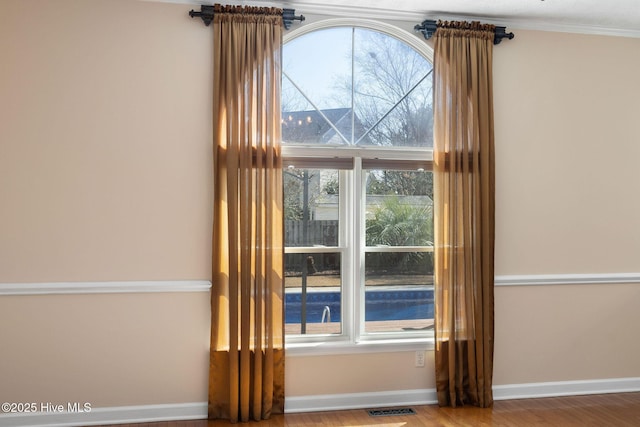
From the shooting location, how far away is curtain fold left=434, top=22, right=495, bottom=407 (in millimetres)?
4594

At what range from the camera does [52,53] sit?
412 cm

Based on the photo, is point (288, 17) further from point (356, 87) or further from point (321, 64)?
point (356, 87)

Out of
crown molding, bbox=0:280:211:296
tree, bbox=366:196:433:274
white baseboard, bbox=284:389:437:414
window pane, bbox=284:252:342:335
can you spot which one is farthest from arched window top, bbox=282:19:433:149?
white baseboard, bbox=284:389:437:414

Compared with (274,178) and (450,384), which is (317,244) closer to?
(274,178)

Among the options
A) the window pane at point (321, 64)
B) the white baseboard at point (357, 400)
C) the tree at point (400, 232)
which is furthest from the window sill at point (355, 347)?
the window pane at point (321, 64)

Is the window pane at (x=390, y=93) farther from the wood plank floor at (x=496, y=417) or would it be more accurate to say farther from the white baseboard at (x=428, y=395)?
the wood plank floor at (x=496, y=417)

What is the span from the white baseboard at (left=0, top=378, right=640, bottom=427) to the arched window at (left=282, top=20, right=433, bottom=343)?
1.48 ft

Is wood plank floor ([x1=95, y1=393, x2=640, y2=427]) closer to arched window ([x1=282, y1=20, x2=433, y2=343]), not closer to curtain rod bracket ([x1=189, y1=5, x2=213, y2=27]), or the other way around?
arched window ([x1=282, y1=20, x2=433, y2=343])

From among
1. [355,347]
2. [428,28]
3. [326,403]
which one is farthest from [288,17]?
[326,403]

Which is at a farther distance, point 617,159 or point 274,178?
point 617,159

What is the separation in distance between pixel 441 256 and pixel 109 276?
7.90ft

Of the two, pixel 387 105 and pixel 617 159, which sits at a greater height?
pixel 387 105

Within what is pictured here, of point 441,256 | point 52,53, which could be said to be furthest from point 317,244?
point 52,53

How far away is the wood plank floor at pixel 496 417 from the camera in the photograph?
421 cm
